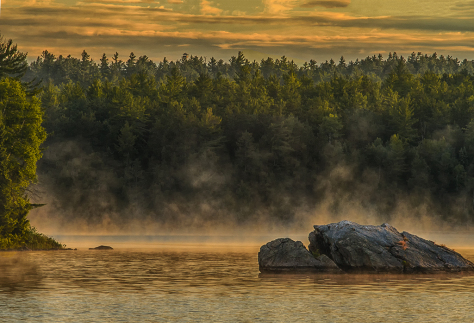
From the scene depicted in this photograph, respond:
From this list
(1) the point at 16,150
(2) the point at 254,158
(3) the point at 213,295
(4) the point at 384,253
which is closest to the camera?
(3) the point at 213,295

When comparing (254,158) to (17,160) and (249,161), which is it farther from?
(17,160)

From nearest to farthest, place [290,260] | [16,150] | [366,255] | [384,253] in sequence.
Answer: [366,255]
[384,253]
[290,260]
[16,150]

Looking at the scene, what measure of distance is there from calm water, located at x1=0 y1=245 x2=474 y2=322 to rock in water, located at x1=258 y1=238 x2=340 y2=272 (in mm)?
1126

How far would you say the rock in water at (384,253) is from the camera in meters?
40.4

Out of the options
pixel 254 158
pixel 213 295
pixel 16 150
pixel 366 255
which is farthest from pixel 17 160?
pixel 254 158

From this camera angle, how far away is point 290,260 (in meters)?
41.8

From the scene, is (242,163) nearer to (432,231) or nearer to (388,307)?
(432,231)

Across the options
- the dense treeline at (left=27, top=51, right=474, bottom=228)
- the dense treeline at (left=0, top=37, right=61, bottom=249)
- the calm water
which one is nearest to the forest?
the dense treeline at (left=27, top=51, right=474, bottom=228)

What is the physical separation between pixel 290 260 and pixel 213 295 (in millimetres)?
11809

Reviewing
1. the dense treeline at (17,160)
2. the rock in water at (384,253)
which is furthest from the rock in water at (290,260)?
the dense treeline at (17,160)

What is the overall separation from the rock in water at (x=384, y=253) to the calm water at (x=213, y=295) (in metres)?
1.79

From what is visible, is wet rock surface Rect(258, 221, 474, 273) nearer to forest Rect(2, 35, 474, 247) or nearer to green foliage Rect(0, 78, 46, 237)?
green foliage Rect(0, 78, 46, 237)

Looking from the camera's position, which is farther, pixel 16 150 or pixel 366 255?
pixel 16 150

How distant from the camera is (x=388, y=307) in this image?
27.3 m
